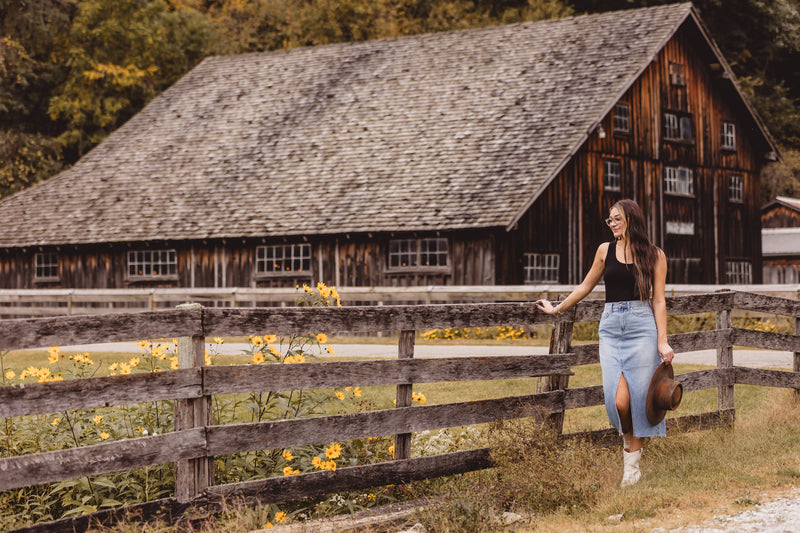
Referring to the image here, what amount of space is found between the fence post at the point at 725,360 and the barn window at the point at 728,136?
2092cm

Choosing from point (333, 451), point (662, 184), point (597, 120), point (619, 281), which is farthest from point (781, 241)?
point (333, 451)

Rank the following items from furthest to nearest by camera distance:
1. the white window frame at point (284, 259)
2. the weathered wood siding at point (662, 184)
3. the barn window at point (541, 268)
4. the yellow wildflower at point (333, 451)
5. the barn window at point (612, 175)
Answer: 1. the barn window at point (612, 175)
2. the white window frame at point (284, 259)
3. the weathered wood siding at point (662, 184)
4. the barn window at point (541, 268)
5. the yellow wildflower at point (333, 451)

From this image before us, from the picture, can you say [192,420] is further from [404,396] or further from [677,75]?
[677,75]

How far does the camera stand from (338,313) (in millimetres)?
7031

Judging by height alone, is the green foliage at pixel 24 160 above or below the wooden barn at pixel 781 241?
above

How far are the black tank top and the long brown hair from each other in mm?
44

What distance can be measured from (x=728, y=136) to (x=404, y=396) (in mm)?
24814

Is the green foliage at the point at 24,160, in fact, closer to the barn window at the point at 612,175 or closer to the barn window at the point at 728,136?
the barn window at the point at 612,175

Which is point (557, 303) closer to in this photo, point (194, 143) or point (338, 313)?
point (338, 313)

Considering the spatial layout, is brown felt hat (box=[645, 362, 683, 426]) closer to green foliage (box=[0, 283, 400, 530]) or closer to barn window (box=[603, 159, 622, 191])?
green foliage (box=[0, 283, 400, 530])

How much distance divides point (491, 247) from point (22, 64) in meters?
22.2

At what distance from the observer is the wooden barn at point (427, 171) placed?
936 inches

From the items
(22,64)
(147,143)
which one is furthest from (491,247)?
(22,64)

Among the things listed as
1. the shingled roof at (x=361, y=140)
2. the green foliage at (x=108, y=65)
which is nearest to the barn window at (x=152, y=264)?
the shingled roof at (x=361, y=140)
